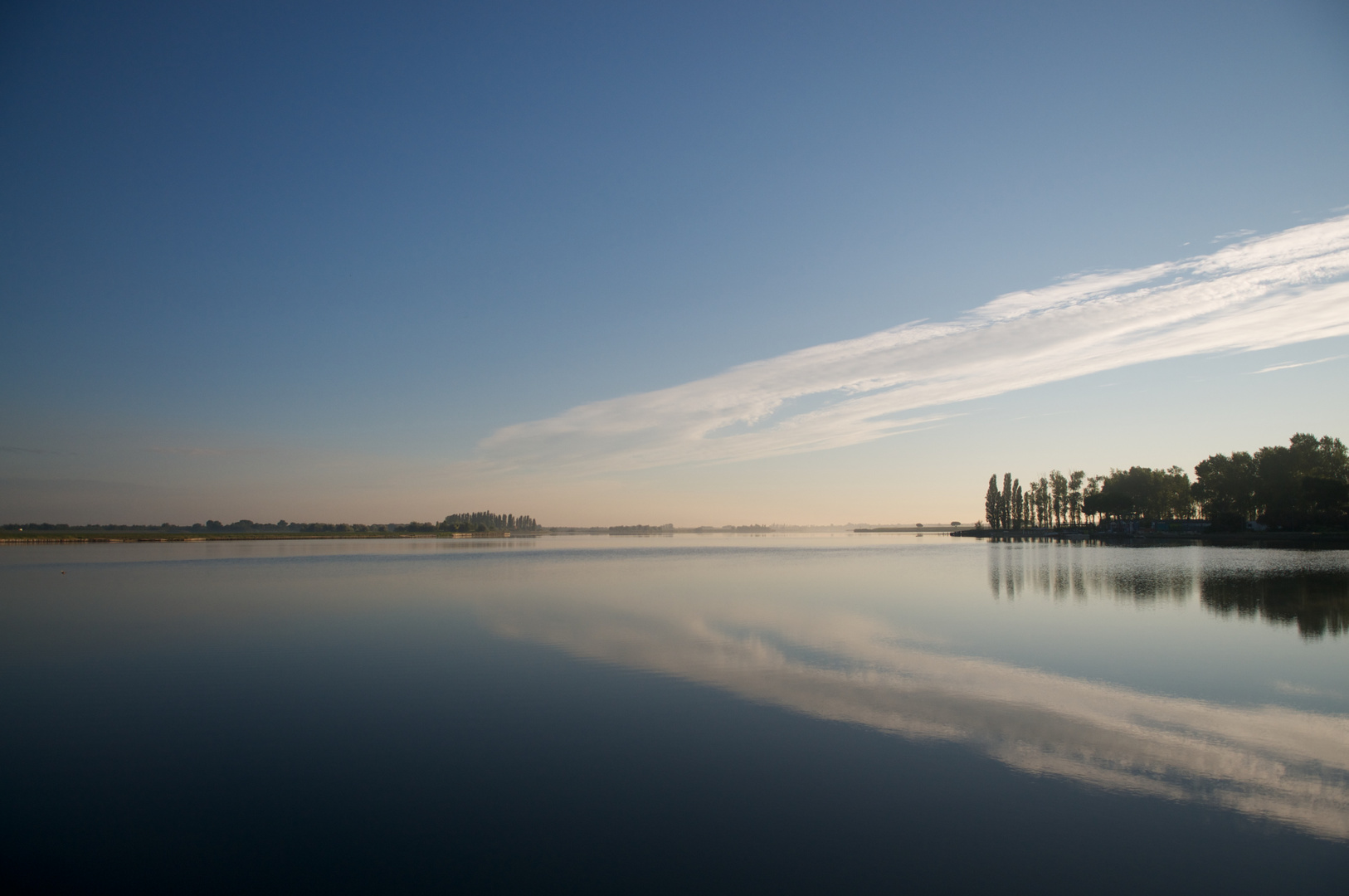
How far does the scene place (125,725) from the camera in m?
10.4

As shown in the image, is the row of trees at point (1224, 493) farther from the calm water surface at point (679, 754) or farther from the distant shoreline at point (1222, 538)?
the calm water surface at point (679, 754)

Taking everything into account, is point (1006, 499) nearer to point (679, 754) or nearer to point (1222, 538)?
point (1222, 538)

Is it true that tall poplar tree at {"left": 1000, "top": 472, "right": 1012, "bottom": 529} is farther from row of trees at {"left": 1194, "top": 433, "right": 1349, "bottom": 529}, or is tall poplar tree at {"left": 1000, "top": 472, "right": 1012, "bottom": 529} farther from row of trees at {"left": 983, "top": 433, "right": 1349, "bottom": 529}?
row of trees at {"left": 1194, "top": 433, "right": 1349, "bottom": 529}

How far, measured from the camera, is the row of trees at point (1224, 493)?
81.4 m

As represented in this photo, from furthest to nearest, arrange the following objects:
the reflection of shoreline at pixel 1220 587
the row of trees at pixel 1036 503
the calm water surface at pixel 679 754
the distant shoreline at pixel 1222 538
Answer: the row of trees at pixel 1036 503
the distant shoreline at pixel 1222 538
the reflection of shoreline at pixel 1220 587
the calm water surface at pixel 679 754

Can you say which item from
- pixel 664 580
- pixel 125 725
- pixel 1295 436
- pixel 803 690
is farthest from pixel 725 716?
pixel 1295 436

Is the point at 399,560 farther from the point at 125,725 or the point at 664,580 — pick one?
the point at 125,725

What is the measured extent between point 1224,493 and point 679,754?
395 ft

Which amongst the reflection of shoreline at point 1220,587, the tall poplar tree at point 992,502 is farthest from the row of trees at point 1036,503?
the reflection of shoreline at point 1220,587

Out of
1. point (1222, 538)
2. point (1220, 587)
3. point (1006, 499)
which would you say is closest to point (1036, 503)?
point (1006, 499)

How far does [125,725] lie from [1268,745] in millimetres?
17160

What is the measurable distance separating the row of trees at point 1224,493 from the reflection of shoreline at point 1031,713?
9134 cm

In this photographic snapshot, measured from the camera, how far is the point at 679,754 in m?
8.79

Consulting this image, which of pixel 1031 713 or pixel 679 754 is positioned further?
pixel 1031 713
